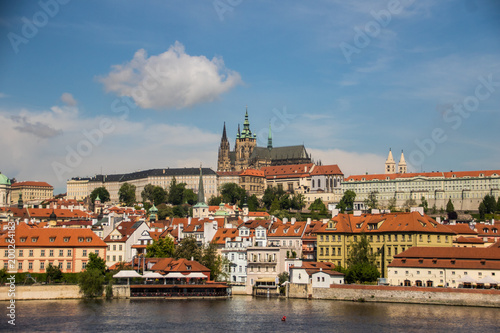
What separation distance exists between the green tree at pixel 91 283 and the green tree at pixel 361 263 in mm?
22668

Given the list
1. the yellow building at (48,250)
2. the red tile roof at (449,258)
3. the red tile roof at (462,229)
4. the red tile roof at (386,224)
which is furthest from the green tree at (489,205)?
the yellow building at (48,250)

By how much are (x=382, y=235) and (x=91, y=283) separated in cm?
2905

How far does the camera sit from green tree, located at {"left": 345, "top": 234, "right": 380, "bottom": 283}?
228 ft

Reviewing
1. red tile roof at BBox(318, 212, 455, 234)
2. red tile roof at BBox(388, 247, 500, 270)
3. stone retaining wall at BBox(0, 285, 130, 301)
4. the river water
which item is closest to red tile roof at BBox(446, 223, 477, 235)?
red tile roof at BBox(318, 212, 455, 234)

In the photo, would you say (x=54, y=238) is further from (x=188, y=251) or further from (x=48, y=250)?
(x=188, y=251)

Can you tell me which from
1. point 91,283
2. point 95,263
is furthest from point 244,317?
point 95,263

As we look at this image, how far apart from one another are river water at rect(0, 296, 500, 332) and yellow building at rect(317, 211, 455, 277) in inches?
479

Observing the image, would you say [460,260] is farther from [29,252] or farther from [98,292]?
[29,252]

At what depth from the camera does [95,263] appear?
7494 centimetres

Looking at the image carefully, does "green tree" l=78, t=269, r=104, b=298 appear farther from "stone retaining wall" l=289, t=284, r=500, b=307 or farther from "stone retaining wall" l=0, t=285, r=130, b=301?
"stone retaining wall" l=289, t=284, r=500, b=307

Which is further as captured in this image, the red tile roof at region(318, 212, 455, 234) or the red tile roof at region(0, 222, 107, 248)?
the red tile roof at region(0, 222, 107, 248)

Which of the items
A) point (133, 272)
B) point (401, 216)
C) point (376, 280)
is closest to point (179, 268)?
point (133, 272)

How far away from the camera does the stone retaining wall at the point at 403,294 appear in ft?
198

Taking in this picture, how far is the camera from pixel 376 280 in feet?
231
